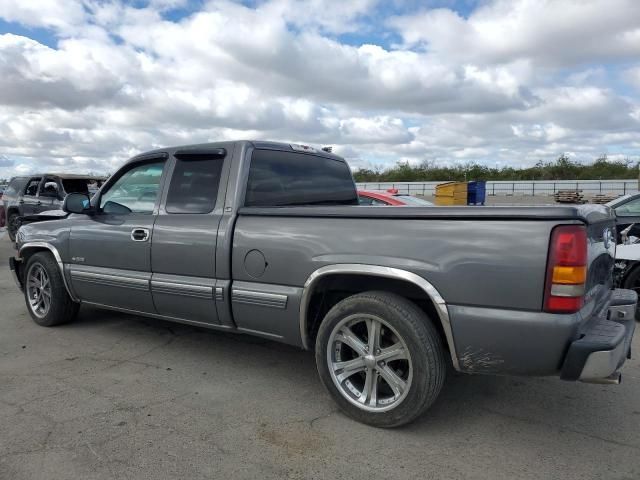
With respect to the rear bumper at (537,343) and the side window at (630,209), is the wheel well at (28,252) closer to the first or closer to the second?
the rear bumper at (537,343)

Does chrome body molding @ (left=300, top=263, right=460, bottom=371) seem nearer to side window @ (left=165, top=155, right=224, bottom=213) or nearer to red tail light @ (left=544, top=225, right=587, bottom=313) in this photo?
red tail light @ (left=544, top=225, right=587, bottom=313)

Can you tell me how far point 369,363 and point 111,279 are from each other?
247 cm

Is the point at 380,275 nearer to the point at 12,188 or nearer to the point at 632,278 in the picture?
the point at 632,278

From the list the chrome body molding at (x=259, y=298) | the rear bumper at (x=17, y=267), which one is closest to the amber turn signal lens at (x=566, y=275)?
the chrome body molding at (x=259, y=298)

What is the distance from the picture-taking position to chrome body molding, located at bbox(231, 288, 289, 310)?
11.2 feet

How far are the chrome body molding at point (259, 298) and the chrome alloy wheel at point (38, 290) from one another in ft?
8.32

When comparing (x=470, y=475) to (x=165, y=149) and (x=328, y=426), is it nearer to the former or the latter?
(x=328, y=426)

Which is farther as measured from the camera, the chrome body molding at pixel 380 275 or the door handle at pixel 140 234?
the door handle at pixel 140 234

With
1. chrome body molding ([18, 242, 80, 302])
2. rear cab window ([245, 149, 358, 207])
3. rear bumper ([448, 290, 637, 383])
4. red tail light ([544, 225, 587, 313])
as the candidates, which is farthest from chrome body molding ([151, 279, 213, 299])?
red tail light ([544, 225, 587, 313])

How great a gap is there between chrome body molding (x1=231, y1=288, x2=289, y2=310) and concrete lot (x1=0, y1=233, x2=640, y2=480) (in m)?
0.65

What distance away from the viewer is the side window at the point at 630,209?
6329mm

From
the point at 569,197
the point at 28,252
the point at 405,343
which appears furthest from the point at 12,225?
the point at 569,197

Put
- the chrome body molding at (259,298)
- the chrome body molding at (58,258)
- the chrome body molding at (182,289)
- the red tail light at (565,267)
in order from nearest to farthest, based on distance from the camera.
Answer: the red tail light at (565,267) → the chrome body molding at (259,298) → the chrome body molding at (182,289) → the chrome body molding at (58,258)

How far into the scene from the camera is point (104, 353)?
4.47 metres
